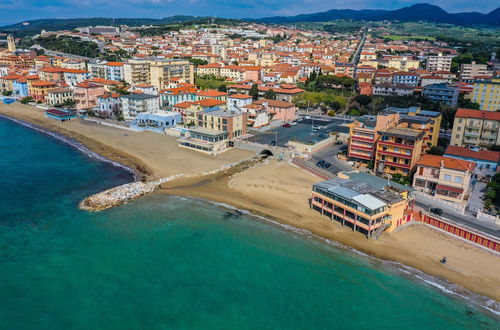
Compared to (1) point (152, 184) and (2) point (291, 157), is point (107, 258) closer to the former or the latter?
(1) point (152, 184)

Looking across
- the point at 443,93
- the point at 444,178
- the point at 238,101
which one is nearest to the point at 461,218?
the point at 444,178

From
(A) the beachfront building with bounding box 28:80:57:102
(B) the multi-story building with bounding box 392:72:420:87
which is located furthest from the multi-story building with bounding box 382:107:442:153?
(A) the beachfront building with bounding box 28:80:57:102

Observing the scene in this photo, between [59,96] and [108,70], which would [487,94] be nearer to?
[59,96]

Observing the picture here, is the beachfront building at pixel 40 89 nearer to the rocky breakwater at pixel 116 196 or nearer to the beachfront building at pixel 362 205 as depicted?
the rocky breakwater at pixel 116 196

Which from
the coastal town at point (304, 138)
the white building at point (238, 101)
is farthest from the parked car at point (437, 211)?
the white building at point (238, 101)

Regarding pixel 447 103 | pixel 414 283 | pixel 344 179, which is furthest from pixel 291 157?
pixel 447 103
